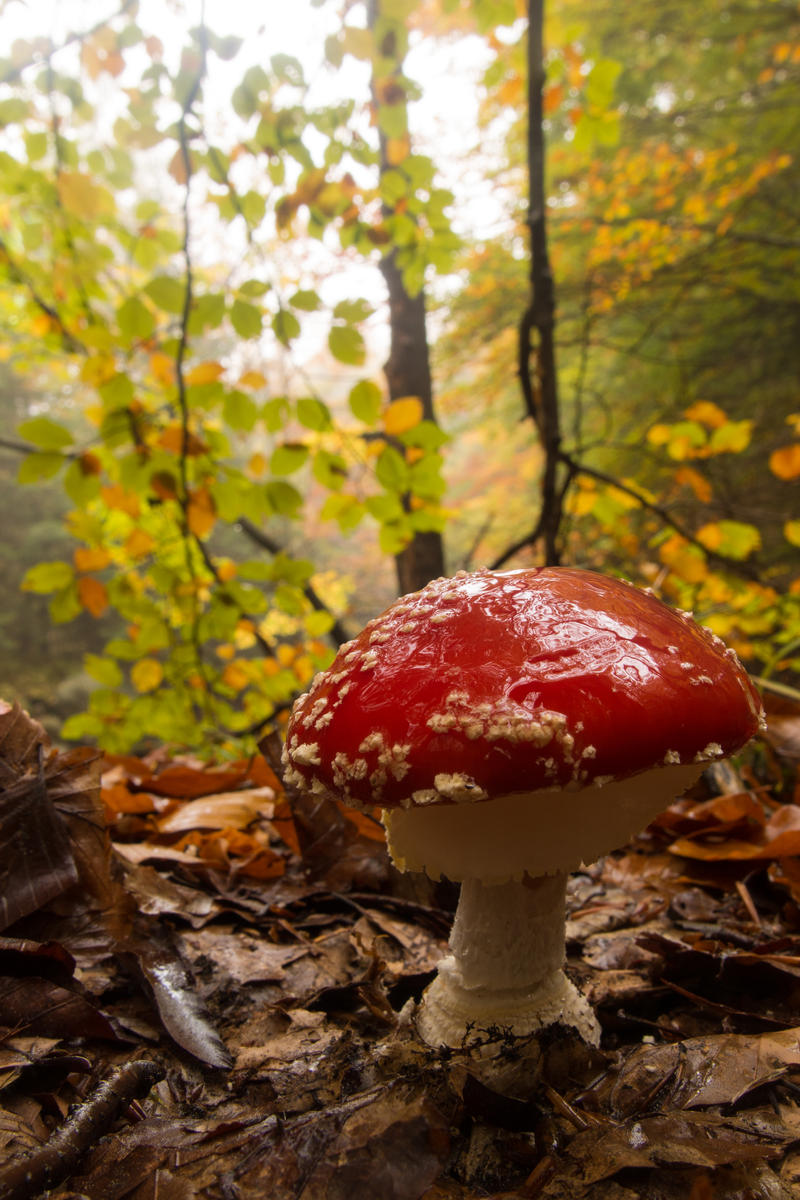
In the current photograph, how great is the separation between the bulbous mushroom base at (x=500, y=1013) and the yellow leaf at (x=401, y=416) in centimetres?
157

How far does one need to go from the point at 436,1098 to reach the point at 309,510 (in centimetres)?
1781

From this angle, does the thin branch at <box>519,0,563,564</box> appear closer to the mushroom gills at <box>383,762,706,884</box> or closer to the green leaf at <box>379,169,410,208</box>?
the green leaf at <box>379,169,410,208</box>

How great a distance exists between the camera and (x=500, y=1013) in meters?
1.22

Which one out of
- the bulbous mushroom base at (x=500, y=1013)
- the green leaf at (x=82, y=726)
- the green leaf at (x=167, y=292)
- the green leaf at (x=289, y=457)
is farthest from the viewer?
the green leaf at (x=82, y=726)

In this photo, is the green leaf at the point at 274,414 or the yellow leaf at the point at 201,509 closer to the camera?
the green leaf at the point at 274,414

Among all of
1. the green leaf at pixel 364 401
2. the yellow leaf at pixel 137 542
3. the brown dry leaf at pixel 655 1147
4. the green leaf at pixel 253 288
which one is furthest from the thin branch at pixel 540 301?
the brown dry leaf at pixel 655 1147

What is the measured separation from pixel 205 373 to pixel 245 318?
26cm

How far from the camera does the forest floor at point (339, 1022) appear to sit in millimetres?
915

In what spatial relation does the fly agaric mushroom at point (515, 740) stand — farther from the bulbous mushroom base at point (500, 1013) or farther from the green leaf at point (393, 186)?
the green leaf at point (393, 186)

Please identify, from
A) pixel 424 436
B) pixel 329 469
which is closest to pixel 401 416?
pixel 424 436

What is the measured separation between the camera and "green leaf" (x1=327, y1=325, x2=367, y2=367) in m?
1.98

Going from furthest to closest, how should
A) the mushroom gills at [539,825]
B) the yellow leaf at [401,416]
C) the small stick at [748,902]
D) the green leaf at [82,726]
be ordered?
the green leaf at [82,726], the yellow leaf at [401,416], the small stick at [748,902], the mushroom gills at [539,825]

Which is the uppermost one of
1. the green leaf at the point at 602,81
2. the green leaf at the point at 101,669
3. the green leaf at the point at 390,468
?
the green leaf at the point at 602,81

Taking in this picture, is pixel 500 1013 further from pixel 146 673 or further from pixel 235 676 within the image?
pixel 235 676
